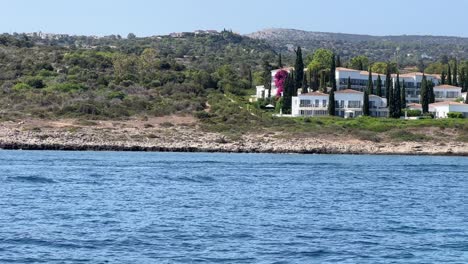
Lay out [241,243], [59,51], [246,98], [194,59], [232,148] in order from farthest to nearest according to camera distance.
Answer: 1. [194,59]
2. [59,51]
3. [246,98]
4. [232,148]
5. [241,243]

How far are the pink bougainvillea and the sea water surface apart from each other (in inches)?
2364

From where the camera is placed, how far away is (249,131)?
9894 centimetres

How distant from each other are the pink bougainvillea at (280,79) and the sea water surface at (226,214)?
60.1 meters

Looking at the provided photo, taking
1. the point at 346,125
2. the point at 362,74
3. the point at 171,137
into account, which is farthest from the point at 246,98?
the point at 171,137

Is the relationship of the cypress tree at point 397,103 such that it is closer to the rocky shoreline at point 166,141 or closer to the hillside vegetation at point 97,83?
the rocky shoreline at point 166,141

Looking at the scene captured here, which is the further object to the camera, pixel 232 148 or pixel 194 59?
pixel 194 59

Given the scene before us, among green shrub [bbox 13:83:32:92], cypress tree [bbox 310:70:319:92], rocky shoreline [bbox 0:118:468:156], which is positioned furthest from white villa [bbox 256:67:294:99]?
rocky shoreline [bbox 0:118:468:156]

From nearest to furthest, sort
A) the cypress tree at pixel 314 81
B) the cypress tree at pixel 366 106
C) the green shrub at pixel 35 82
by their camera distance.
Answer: the cypress tree at pixel 366 106
the green shrub at pixel 35 82
the cypress tree at pixel 314 81

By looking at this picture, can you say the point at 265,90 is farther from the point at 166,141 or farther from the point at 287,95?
the point at 166,141

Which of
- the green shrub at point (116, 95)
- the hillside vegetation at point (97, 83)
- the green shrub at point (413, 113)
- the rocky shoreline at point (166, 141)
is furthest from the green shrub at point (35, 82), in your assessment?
the green shrub at point (413, 113)

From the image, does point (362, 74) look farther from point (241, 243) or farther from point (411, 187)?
point (241, 243)

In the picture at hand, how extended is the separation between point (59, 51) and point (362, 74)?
46602 mm

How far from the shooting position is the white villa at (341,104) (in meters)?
115

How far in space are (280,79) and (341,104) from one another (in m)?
13.3
